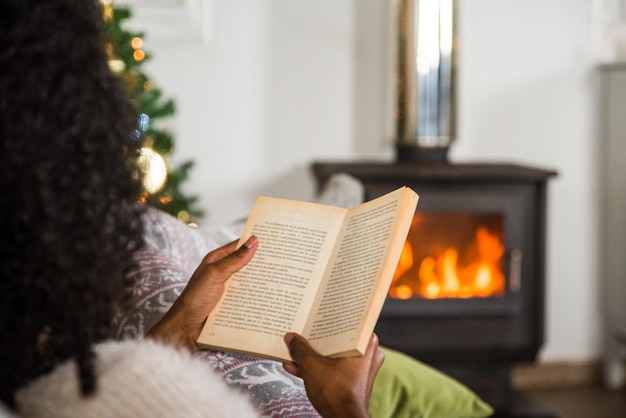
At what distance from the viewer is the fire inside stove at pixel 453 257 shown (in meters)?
3.15

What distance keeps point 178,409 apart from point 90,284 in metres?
0.12

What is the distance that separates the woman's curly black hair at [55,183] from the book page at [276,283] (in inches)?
13.6

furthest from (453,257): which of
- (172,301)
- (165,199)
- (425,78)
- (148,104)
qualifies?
(172,301)

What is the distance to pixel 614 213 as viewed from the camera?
3.54 m

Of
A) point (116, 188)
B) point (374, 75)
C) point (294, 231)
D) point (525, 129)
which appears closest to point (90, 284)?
point (116, 188)

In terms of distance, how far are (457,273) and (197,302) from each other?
217 centimetres

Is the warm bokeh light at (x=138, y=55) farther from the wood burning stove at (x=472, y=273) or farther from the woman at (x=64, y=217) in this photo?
the woman at (x=64, y=217)

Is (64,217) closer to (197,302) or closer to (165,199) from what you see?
(197,302)

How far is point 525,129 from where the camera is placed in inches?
141

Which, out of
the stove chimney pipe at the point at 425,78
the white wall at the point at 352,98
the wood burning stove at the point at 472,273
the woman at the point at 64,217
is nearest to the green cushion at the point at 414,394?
the woman at the point at 64,217

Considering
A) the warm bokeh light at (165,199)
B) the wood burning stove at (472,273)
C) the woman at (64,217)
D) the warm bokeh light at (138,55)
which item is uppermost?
the warm bokeh light at (138,55)

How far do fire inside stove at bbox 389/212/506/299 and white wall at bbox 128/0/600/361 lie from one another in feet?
1.35

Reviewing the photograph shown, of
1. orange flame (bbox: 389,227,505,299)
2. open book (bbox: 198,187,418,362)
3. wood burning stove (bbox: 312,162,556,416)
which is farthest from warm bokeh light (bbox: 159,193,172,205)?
open book (bbox: 198,187,418,362)

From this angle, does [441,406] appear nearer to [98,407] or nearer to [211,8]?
[98,407]
